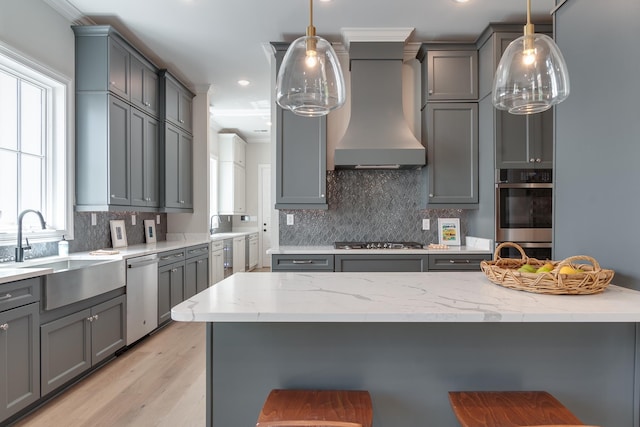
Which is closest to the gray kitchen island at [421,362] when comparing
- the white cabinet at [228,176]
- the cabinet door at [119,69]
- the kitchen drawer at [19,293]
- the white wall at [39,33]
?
the kitchen drawer at [19,293]

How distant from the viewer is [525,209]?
3420 millimetres

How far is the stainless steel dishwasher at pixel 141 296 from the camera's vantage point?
337 cm

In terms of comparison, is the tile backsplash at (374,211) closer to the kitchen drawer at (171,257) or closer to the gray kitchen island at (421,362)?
the kitchen drawer at (171,257)

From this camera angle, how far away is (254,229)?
28.2 ft

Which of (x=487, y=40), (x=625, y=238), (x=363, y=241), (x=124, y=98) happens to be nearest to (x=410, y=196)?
(x=363, y=241)

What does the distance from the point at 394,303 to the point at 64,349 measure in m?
2.35

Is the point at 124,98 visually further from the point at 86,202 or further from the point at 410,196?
the point at 410,196

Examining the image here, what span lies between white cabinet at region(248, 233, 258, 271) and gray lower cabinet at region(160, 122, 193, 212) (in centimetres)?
290

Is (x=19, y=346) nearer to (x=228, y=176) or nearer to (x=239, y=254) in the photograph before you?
(x=239, y=254)

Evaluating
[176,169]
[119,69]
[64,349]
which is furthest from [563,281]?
[176,169]

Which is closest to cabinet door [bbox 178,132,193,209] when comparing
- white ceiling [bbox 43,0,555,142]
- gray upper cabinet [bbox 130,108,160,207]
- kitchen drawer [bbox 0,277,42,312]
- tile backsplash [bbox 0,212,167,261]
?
gray upper cabinet [bbox 130,108,160,207]

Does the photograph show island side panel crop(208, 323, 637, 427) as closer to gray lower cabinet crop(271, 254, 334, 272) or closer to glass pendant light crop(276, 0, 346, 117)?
glass pendant light crop(276, 0, 346, 117)

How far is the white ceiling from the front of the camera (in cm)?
318

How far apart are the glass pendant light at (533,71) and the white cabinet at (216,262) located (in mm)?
4419
